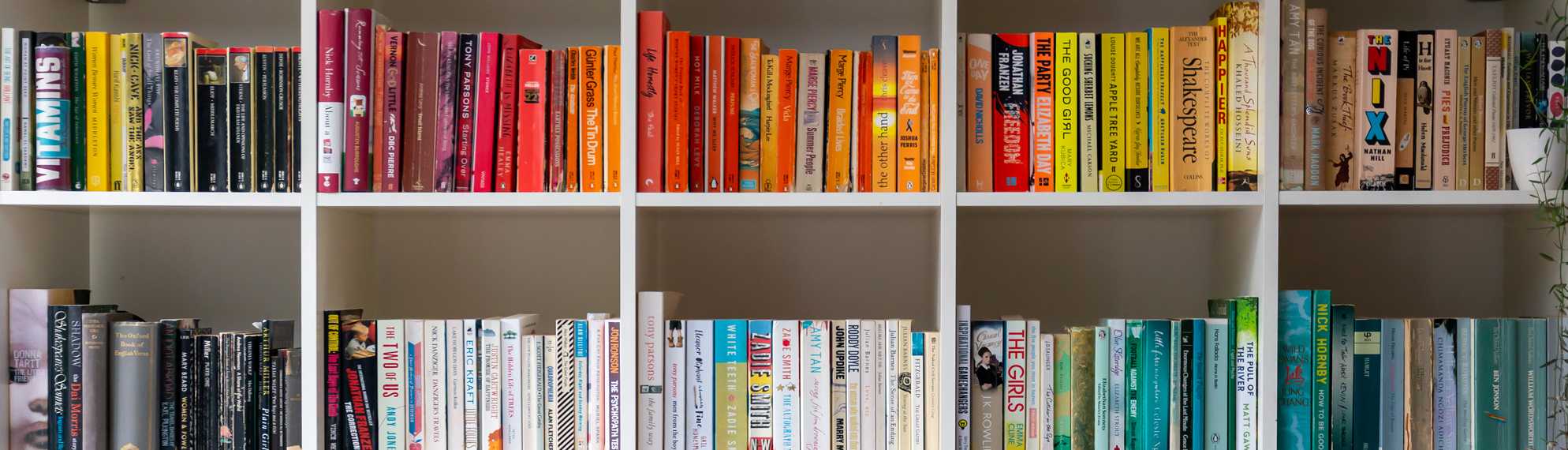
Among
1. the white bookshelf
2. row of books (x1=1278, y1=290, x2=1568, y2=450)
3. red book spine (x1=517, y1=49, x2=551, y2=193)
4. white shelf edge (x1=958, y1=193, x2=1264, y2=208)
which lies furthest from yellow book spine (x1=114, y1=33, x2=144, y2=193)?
row of books (x1=1278, y1=290, x2=1568, y2=450)

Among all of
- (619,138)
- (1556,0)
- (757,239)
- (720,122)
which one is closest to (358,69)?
(619,138)

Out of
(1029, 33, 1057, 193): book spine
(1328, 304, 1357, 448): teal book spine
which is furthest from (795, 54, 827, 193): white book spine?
→ (1328, 304, 1357, 448): teal book spine

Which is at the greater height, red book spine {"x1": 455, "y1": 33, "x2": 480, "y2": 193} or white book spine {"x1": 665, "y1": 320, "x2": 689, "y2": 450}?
red book spine {"x1": 455, "y1": 33, "x2": 480, "y2": 193}

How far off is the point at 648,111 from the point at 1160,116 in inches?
28.3

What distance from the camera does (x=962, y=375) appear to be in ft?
4.91

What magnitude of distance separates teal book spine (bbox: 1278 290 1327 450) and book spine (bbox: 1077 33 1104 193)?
323 mm

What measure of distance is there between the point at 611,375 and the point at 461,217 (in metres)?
0.50

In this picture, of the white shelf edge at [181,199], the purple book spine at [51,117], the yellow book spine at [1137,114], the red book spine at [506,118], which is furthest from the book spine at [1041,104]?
the purple book spine at [51,117]

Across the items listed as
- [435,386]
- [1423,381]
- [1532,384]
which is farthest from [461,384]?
[1532,384]

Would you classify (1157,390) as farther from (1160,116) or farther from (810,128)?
(810,128)

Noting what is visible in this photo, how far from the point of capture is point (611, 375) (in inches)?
58.9

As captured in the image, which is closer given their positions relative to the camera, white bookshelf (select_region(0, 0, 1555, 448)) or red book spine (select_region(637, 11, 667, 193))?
red book spine (select_region(637, 11, 667, 193))

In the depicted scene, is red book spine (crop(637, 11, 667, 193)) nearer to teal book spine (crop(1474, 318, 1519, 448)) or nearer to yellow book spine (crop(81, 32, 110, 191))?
yellow book spine (crop(81, 32, 110, 191))

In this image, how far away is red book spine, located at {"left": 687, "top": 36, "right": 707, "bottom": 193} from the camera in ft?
4.93
